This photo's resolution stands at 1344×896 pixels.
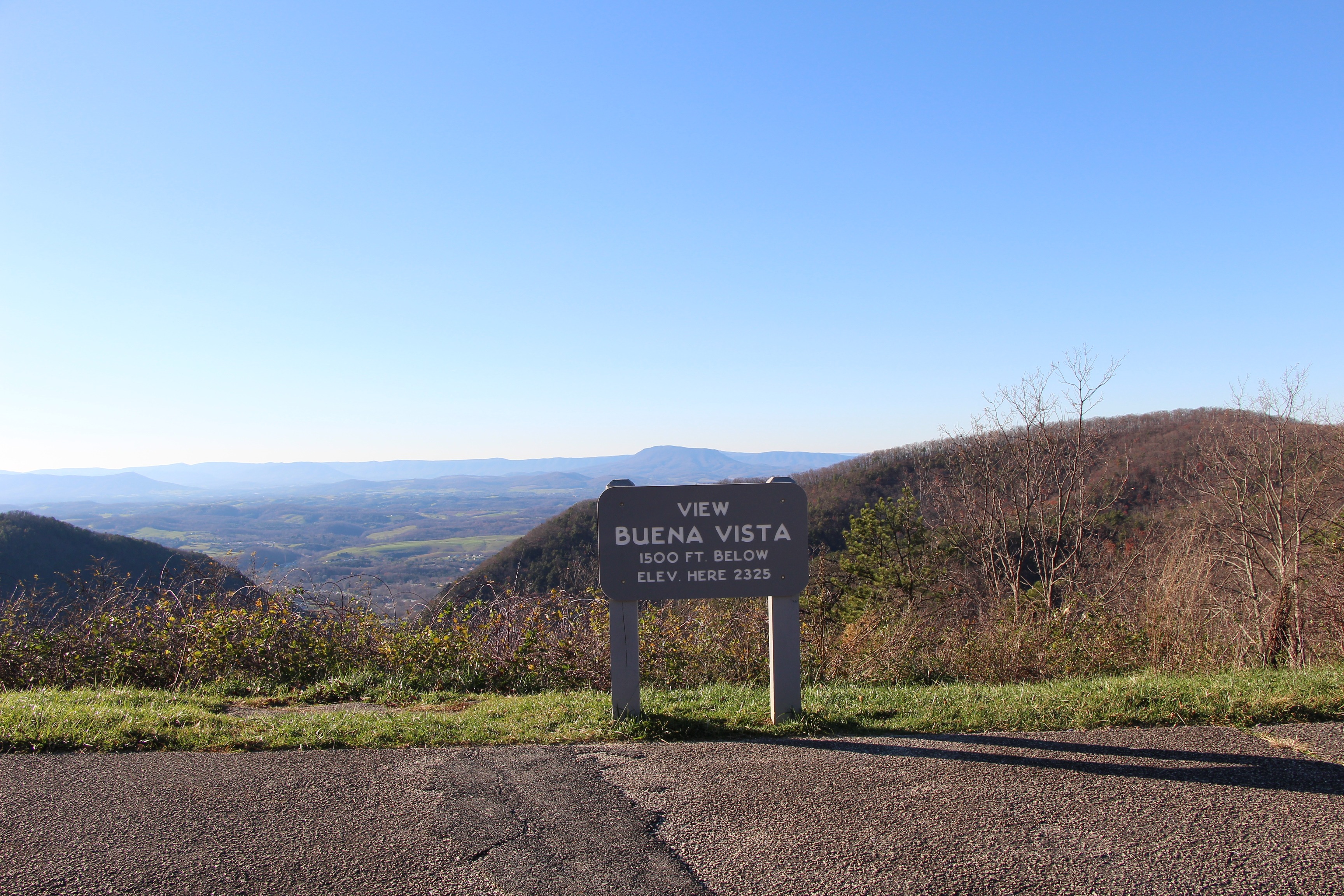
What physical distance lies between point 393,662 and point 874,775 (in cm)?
441

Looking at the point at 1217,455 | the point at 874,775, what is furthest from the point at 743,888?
the point at 1217,455

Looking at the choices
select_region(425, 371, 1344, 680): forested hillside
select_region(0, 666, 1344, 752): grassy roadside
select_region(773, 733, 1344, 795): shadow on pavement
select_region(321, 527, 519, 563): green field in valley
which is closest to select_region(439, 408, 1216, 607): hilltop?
select_region(425, 371, 1344, 680): forested hillside

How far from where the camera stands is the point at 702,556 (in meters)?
4.11

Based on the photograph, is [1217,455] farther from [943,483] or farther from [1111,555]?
[943,483]

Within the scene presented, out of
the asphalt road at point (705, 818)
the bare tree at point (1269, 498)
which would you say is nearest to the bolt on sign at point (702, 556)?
the asphalt road at point (705, 818)

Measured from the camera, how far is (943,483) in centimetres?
2847

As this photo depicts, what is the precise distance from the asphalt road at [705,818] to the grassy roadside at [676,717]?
0.19 metres

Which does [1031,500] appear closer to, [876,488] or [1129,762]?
[1129,762]

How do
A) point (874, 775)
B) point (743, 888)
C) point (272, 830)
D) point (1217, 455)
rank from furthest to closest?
point (1217, 455)
point (874, 775)
point (272, 830)
point (743, 888)

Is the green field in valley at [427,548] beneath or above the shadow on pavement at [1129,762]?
beneath

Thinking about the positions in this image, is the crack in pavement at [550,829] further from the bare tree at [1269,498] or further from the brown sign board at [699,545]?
the bare tree at [1269,498]

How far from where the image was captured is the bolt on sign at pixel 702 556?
13.4 feet

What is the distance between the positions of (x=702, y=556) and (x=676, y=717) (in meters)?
0.89

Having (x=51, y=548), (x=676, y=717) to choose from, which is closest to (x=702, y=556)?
(x=676, y=717)
